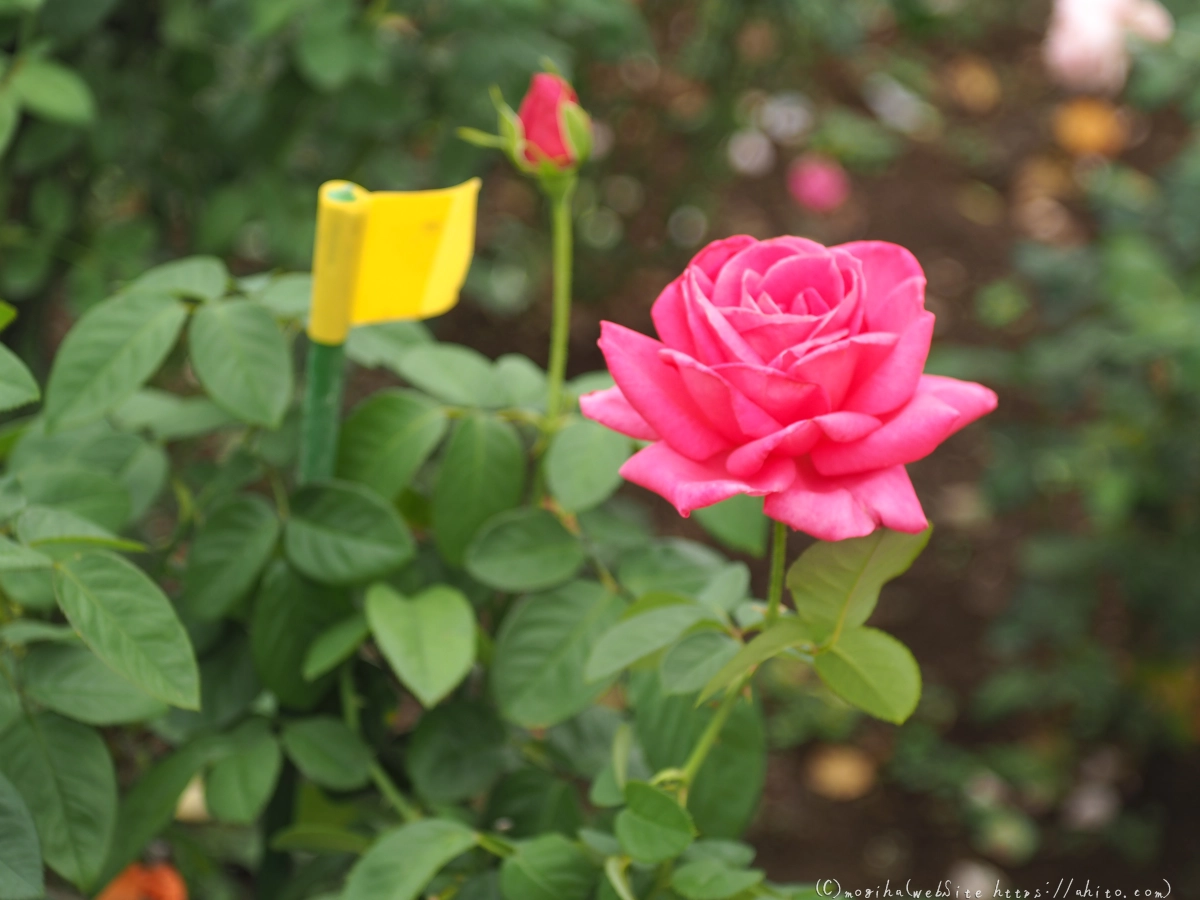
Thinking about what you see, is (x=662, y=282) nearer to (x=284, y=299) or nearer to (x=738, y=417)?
(x=284, y=299)

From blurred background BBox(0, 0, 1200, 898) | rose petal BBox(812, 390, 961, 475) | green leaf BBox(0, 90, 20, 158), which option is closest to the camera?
rose petal BBox(812, 390, 961, 475)

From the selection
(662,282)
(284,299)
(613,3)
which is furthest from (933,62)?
(284,299)

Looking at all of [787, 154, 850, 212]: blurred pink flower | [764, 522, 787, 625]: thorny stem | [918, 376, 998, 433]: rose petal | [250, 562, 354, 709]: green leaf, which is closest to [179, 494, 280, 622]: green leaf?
[250, 562, 354, 709]: green leaf

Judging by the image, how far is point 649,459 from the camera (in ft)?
1.82

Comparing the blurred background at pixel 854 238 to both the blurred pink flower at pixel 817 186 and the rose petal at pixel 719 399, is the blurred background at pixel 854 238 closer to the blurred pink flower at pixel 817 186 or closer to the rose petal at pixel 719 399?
the blurred pink flower at pixel 817 186

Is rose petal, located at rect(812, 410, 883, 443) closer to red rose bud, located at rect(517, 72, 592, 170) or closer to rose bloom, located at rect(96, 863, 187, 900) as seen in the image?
red rose bud, located at rect(517, 72, 592, 170)

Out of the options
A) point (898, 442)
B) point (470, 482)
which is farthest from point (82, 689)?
point (898, 442)

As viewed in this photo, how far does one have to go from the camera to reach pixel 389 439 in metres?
0.83

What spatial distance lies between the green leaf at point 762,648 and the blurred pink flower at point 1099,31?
1.70 m

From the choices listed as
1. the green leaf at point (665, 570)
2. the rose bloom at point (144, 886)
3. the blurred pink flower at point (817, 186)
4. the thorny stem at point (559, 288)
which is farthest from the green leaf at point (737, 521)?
the blurred pink flower at point (817, 186)

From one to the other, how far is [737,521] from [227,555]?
13.2 inches

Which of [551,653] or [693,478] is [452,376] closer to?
[551,653]

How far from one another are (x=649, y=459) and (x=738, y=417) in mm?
51

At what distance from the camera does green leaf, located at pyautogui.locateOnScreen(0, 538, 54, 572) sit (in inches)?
22.5
